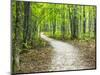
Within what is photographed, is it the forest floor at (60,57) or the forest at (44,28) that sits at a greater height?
the forest at (44,28)

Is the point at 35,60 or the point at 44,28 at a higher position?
the point at 44,28

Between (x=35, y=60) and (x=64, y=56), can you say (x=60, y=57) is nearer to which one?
(x=64, y=56)

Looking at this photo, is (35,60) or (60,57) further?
(60,57)

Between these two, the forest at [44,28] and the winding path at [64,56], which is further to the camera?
Result: the winding path at [64,56]

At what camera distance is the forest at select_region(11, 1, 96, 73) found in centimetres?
261

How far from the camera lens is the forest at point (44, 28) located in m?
2.61

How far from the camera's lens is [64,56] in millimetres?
2801

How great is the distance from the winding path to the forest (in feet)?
0.18

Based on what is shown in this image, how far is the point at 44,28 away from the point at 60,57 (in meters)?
0.44

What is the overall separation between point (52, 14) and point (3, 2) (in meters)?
0.64

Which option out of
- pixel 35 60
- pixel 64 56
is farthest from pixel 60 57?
pixel 35 60

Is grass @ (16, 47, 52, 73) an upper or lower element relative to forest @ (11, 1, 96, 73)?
lower

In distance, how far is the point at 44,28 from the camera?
2.71m

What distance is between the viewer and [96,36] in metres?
2.97
